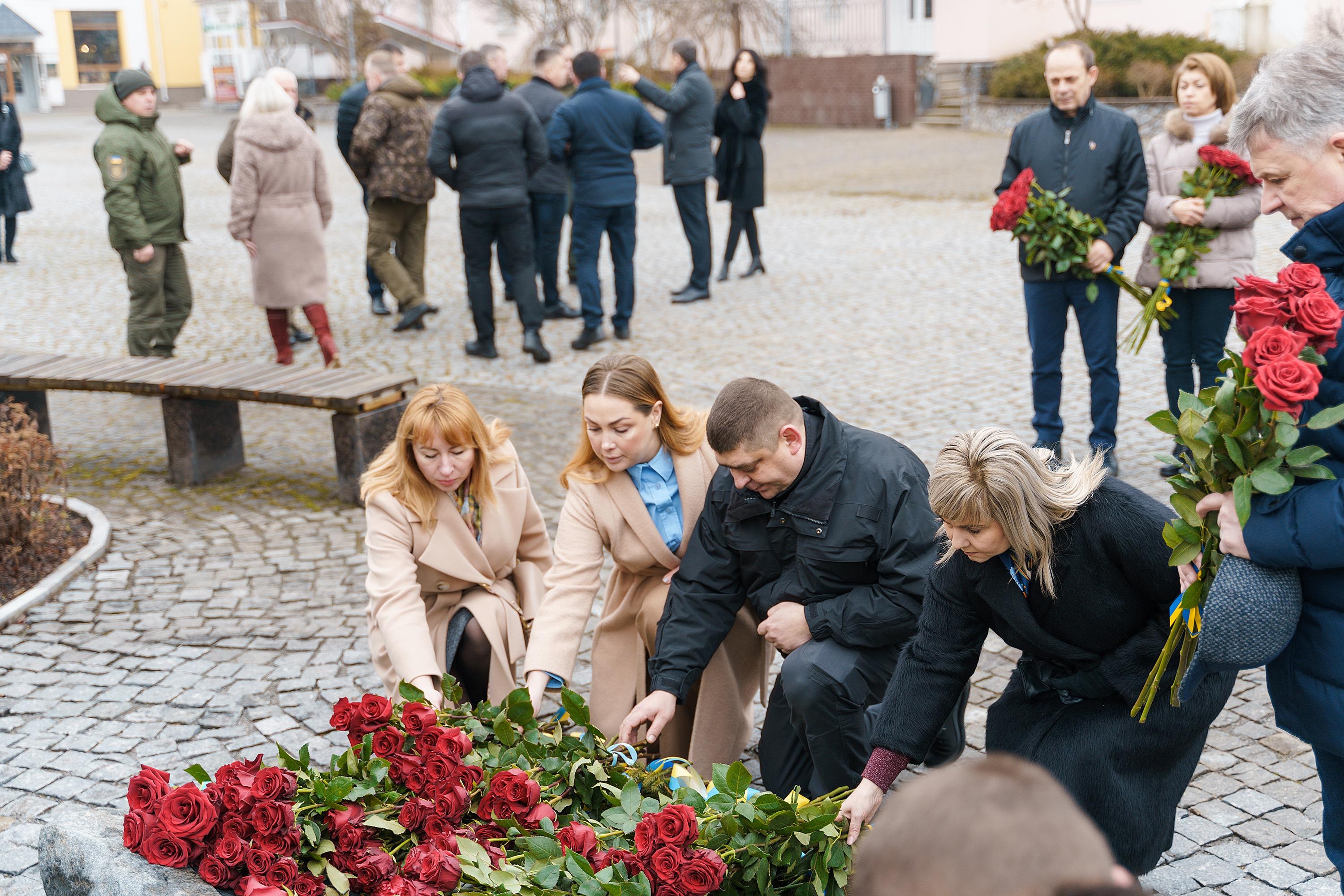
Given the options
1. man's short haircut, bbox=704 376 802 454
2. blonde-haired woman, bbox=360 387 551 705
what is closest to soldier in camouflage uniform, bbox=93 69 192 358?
blonde-haired woman, bbox=360 387 551 705

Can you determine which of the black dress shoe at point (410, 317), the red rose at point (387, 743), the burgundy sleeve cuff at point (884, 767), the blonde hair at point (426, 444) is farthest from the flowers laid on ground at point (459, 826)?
the black dress shoe at point (410, 317)

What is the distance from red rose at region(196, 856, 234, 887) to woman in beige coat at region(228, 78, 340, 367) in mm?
6520

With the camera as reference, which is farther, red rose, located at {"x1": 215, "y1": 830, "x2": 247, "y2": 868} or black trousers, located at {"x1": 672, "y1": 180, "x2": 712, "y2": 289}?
black trousers, located at {"x1": 672, "y1": 180, "x2": 712, "y2": 289}

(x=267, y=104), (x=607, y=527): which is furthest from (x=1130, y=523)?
(x=267, y=104)

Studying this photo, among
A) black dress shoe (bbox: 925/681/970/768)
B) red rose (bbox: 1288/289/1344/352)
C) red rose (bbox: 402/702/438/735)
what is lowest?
black dress shoe (bbox: 925/681/970/768)

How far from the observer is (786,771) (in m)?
3.87

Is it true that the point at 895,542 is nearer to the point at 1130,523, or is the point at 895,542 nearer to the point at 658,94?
the point at 1130,523

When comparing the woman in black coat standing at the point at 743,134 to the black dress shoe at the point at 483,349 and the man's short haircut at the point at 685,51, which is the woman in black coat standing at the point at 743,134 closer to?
the man's short haircut at the point at 685,51

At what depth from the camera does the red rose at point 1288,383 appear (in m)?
2.25

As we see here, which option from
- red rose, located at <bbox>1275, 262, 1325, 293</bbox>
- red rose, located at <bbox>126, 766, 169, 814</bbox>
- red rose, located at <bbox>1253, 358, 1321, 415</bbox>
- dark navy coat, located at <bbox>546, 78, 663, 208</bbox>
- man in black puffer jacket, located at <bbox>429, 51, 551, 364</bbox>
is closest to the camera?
red rose, located at <bbox>1253, 358, 1321, 415</bbox>

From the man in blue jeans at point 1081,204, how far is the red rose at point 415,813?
405cm

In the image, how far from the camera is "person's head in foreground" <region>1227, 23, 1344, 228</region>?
2434mm

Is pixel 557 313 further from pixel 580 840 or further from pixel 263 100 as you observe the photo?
pixel 580 840

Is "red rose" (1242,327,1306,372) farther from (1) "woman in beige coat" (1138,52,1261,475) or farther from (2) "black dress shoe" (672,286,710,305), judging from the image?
(2) "black dress shoe" (672,286,710,305)
